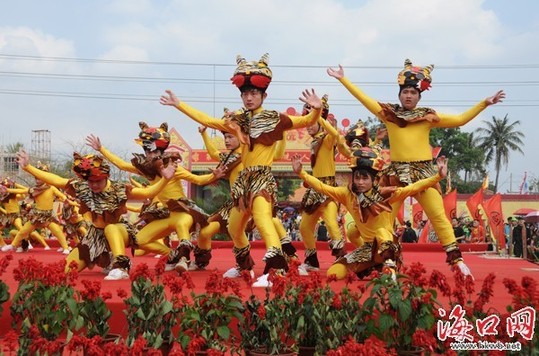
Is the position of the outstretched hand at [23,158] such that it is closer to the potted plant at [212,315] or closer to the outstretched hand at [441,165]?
the potted plant at [212,315]

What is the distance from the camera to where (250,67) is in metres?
6.34

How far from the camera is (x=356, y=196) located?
609cm

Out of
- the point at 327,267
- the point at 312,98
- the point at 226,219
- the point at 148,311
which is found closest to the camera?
the point at 148,311

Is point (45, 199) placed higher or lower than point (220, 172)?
lower

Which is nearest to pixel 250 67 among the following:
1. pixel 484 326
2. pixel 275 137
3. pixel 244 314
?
pixel 275 137

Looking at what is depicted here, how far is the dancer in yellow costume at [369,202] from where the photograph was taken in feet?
19.7

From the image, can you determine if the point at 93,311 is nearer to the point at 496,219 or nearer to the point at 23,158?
the point at 23,158

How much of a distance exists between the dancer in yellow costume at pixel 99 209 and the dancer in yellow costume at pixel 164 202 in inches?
22.6

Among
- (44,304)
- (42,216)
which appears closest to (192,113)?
(44,304)

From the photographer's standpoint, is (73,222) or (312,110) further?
(73,222)

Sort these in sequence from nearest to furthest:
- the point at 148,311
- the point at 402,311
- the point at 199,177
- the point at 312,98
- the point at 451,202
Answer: the point at 402,311 < the point at 148,311 < the point at 312,98 < the point at 199,177 < the point at 451,202

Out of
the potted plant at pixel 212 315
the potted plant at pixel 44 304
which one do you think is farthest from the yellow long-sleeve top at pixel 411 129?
the potted plant at pixel 44 304

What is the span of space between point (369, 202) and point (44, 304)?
3.10 m

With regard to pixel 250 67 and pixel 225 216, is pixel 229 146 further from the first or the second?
pixel 250 67
